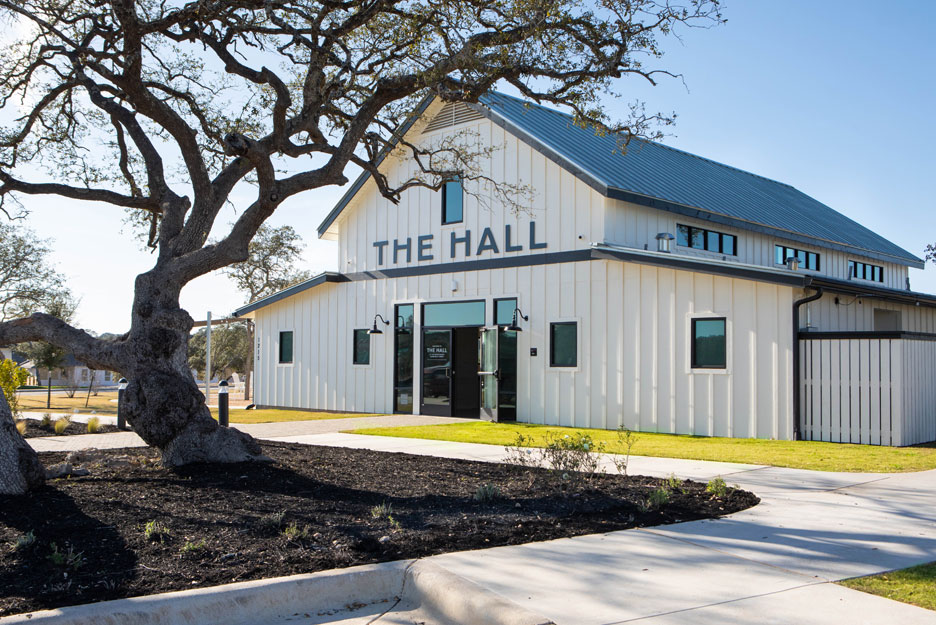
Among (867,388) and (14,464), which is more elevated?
(867,388)

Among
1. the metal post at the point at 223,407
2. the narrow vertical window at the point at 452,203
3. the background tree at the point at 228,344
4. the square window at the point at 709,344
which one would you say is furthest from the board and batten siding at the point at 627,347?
the background tree at the point at 228,344

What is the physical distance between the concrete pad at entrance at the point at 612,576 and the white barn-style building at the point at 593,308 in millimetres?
9534

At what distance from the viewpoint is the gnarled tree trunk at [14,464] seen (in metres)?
7.42

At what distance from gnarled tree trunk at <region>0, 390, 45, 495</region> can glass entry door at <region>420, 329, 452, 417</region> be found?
12836 millimetres

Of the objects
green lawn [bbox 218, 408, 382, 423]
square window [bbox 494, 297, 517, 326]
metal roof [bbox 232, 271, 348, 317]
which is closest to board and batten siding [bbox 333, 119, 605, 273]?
metal roof [bbox 232, 271, 348, 317]

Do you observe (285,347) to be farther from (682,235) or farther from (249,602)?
(249,602)

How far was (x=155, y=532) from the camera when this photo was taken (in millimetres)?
5770

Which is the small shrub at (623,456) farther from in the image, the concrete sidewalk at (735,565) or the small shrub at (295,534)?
the small shrub at (295,534)

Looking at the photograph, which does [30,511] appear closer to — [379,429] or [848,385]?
[379,429]

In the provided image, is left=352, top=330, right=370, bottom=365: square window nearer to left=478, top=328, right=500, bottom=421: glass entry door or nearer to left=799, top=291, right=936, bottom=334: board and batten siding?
left=478, top=328, right=500, bottom=421: glass entry door

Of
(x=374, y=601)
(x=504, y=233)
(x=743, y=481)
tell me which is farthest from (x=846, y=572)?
(x=504, y=233)

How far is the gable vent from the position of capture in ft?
66.5

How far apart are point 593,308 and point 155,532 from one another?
1265 cm

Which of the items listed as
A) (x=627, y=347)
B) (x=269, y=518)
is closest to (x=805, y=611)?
(x=269, y=518)
